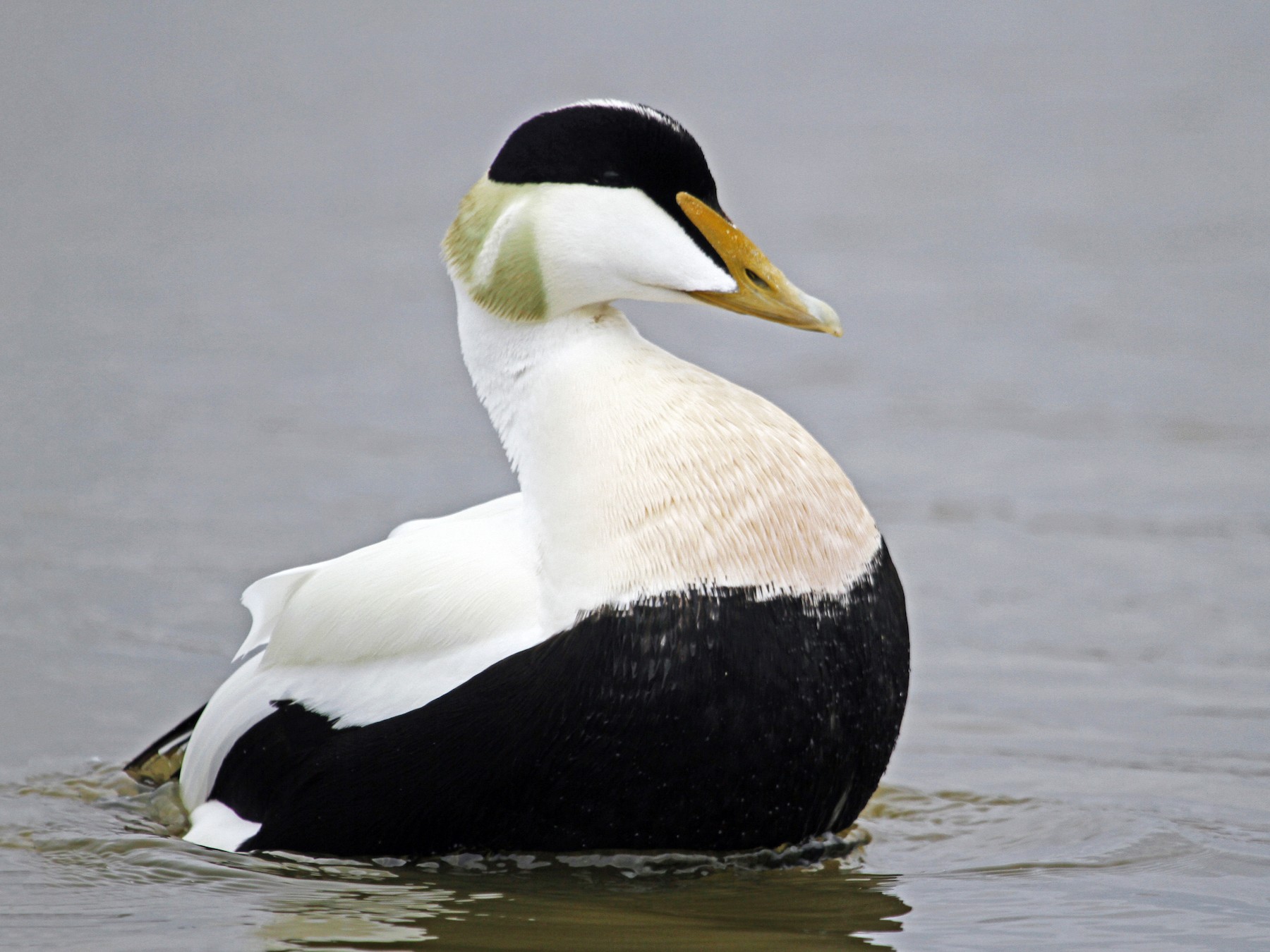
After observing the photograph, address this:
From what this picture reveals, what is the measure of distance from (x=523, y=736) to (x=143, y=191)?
9.46 metres

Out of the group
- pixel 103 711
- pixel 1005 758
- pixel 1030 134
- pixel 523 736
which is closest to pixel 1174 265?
pixel 1030 134

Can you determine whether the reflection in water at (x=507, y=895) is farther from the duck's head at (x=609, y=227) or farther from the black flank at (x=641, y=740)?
the duck's head at (x=609, y=227)

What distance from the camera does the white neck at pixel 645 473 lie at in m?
3.57

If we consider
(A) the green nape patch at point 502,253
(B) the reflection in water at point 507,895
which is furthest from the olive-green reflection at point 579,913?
(A) the green nape patch at point 502,253

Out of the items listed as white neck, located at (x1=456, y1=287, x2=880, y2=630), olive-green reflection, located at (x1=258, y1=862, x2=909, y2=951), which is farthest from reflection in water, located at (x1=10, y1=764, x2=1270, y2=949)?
white neck, located at (x1=456, y1=287, x2=880, y2=630)

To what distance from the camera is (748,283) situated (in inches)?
146

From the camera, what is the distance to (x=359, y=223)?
11367mm

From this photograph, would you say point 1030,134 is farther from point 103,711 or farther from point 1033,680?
point 103,711

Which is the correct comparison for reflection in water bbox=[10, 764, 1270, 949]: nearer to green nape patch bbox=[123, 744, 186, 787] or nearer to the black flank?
the black flank

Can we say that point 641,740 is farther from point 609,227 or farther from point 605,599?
point 609,227

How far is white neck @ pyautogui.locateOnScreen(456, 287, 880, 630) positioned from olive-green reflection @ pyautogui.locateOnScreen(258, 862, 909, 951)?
1.82 feet

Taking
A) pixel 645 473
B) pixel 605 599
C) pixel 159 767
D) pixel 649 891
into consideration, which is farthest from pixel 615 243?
pixel 159 767

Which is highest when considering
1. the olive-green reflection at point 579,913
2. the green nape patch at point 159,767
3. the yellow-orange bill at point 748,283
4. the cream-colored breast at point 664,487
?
the yellow-orange bill at point 748,283

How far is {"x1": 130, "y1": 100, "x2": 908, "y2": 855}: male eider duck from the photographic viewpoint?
3.55 m
